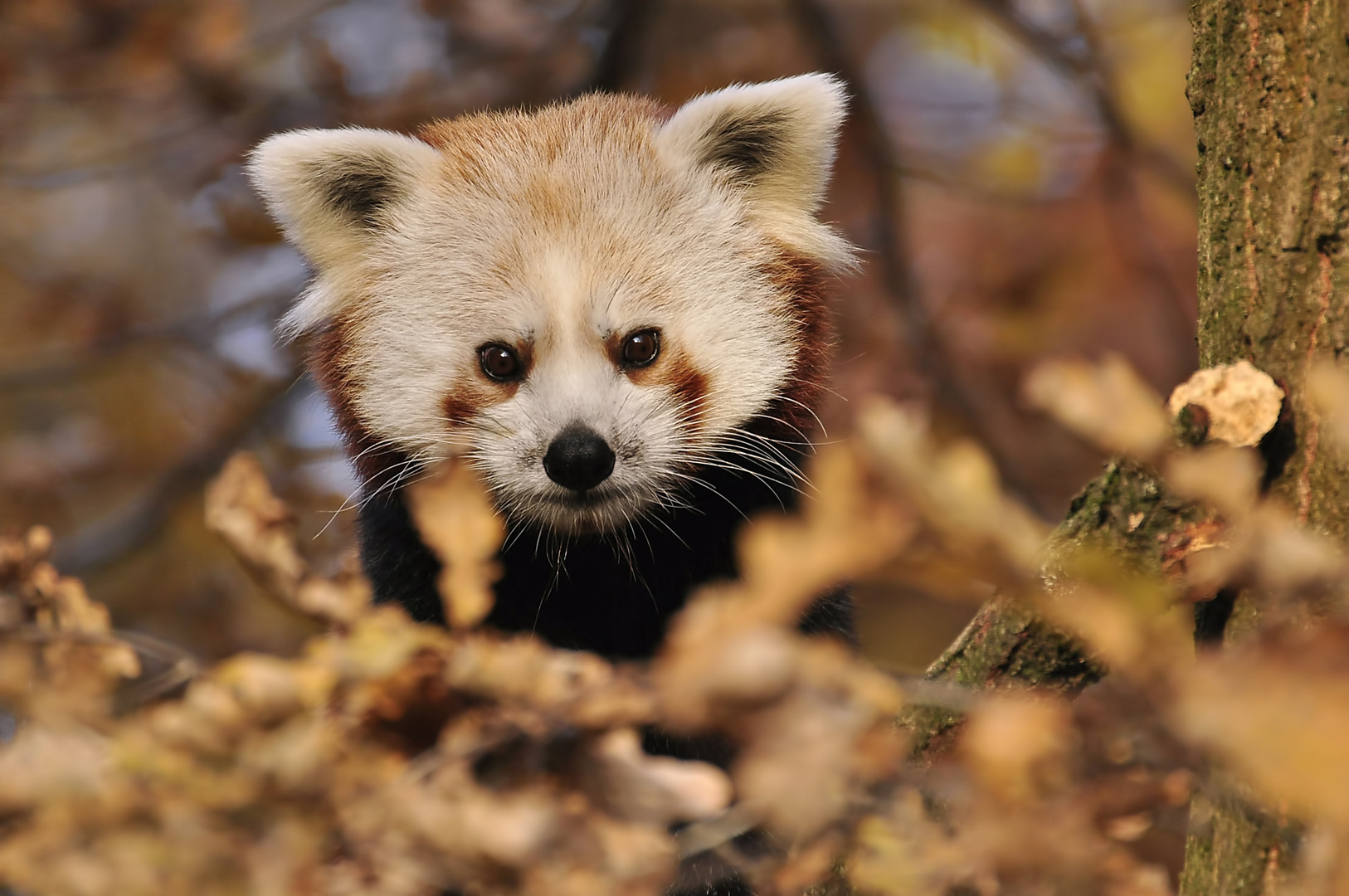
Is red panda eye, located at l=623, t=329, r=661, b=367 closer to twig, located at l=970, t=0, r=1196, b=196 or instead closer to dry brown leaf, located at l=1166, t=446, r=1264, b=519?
dry brown leaf, located at l=1166, t=446, r=1264, b=519

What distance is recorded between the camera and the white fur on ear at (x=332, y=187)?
2975 millimetres

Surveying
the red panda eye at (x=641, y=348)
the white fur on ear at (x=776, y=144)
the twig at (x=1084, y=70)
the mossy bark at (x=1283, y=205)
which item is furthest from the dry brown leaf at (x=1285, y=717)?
the twig at (x=1084, y=70)

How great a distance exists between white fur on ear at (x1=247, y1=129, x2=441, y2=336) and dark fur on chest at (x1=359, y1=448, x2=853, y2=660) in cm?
66

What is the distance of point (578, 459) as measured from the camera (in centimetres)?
262

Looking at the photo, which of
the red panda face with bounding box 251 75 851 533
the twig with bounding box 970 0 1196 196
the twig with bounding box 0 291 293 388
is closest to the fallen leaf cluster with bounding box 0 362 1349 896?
the red panda face with bounding box 251 75 851 533

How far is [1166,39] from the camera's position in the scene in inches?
→ 265

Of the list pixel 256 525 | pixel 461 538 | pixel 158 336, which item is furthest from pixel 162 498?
pixel 461 538

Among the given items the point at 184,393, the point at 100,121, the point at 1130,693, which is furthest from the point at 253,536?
the point at 184,393

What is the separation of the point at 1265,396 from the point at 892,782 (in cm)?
95

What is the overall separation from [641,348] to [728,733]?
170 centimetres

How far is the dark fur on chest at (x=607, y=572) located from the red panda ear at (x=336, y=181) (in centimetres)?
71

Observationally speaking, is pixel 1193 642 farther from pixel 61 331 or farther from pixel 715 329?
pixel 61 331

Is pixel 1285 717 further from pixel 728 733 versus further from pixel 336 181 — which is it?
pixel 336 181

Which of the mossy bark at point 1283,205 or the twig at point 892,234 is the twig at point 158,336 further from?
the mossy bark at point 1283,205
